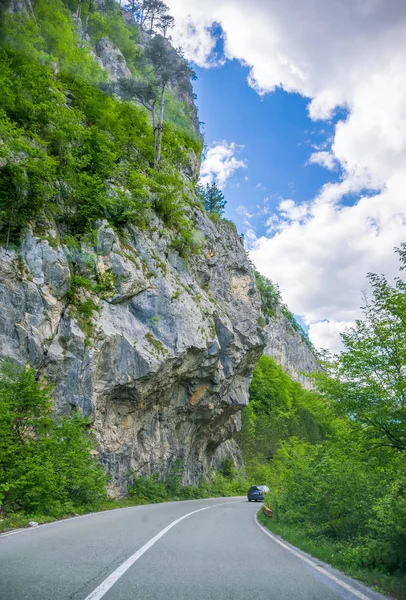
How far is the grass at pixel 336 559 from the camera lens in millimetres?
5398

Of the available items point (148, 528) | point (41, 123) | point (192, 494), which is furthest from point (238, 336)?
point (148, 528)

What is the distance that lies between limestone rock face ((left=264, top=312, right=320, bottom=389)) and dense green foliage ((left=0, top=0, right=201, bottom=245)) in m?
48.5

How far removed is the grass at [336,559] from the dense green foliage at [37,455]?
6455 millimetres

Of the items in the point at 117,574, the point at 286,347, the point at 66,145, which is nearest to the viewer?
the point at 117,574

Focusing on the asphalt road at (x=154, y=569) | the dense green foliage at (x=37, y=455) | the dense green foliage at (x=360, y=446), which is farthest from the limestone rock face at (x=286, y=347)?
the asphalt road at (x=154, y=569)

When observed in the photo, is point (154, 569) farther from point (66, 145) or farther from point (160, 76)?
point (160, 76)

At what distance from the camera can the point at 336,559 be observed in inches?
279

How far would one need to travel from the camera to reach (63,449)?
45.0 ft

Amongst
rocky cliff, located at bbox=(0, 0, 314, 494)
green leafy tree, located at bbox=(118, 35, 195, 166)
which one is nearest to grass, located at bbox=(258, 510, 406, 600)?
rocky cliff, located at bbox=(0, 0, 314, 494)

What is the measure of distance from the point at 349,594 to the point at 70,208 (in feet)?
68.1

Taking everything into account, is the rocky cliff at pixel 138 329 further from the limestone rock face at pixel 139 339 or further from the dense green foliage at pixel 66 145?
the dense green foliage at pixel 66 145

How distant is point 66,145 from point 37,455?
53.2ft

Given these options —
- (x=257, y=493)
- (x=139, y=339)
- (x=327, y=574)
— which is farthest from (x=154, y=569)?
(x=257, y=493)

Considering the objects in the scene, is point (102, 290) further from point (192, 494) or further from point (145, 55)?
point (145, 55)
